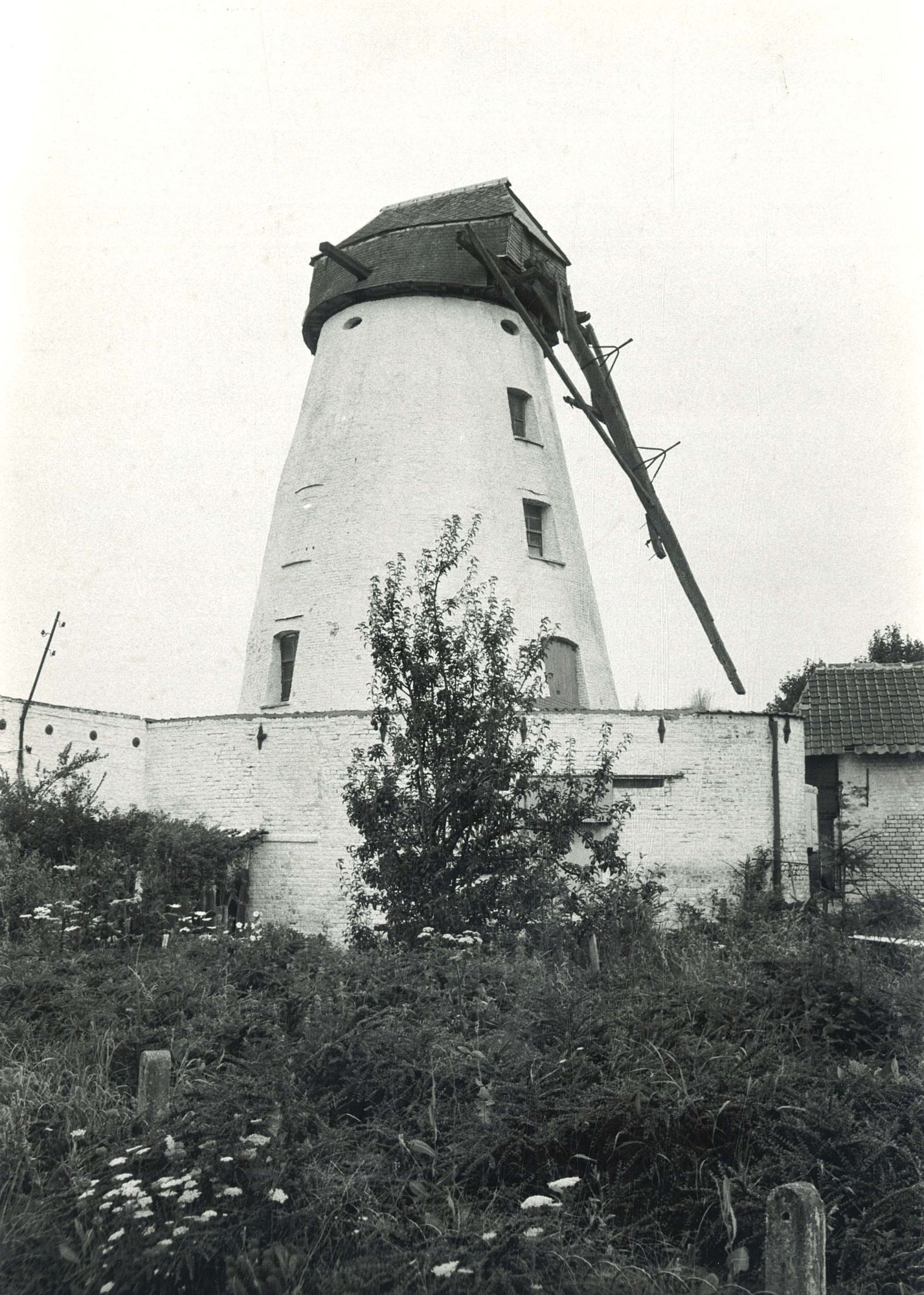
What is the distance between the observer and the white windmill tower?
18.7 meters

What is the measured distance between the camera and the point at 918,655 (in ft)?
124

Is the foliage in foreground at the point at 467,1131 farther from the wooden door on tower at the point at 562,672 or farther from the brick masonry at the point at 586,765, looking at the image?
the wooden door on tower at the point at 562,672

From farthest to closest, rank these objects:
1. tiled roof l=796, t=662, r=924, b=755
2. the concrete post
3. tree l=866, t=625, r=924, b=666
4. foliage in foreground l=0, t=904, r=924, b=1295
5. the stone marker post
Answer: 1. tree l=866, t=625, r=924, b=666
2. tiled roof l=796, t=662, r=924, b=755
3. the concrete post
4. foliage in foreground l=0, t=904, r=924, b=1295
5. the stone marker post

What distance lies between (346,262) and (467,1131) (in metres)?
16.4

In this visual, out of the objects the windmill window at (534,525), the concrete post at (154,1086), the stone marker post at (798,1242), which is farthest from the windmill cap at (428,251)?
the stone marker post at (798,1242)

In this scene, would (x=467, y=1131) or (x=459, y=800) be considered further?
(x=459, y=800)

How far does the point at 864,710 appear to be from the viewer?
72.3 ft

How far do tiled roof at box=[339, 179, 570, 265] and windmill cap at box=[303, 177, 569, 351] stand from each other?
20mm

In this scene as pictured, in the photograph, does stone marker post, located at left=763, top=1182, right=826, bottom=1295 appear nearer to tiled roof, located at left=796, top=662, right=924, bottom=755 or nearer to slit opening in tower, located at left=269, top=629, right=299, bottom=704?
slit opening in tower, located at left=269, top=629, right=299, bottom=704

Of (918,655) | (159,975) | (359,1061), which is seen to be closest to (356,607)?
(159,975)

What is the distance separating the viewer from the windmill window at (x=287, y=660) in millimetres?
19062

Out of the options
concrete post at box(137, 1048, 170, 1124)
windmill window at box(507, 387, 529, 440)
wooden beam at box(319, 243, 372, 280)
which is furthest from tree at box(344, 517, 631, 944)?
wooden beam at box(319, 243, 372, 280)

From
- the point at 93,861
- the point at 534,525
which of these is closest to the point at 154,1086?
the point at 93,861

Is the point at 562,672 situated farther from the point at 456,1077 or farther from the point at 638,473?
the point at 456,1077
